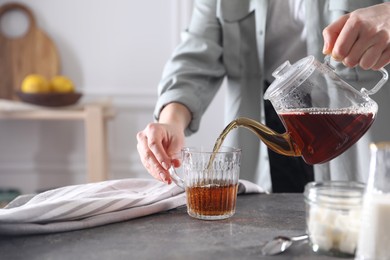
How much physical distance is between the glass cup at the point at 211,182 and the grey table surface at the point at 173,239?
0.02 metres

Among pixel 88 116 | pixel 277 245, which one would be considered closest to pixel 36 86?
pixel 88 116

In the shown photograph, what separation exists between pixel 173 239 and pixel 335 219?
0.21m

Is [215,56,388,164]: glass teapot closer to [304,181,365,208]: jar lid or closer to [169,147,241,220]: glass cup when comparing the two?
[169,147,241,220]: glass cup

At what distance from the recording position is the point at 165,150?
3.21 ft

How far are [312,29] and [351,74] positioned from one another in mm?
133

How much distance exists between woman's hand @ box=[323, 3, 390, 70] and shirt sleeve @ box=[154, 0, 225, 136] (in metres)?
0.44

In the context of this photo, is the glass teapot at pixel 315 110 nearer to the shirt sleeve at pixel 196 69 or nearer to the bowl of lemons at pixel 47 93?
the shirt sleeve at pixel 196 69

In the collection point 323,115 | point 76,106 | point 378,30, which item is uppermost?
point 378,30

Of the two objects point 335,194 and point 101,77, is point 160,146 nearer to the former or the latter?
point 335,194

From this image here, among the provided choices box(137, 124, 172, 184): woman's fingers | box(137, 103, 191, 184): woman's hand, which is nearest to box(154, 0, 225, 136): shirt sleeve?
box(137, 103, 191, 184): woman's hand

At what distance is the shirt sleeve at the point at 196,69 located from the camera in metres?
1.21

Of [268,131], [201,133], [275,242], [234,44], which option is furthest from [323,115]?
[201,133]

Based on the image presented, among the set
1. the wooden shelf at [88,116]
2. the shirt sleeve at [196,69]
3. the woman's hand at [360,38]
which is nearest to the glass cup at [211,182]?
the woman's hand at [360,38]

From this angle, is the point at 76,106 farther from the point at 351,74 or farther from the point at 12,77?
the point at 351,74
